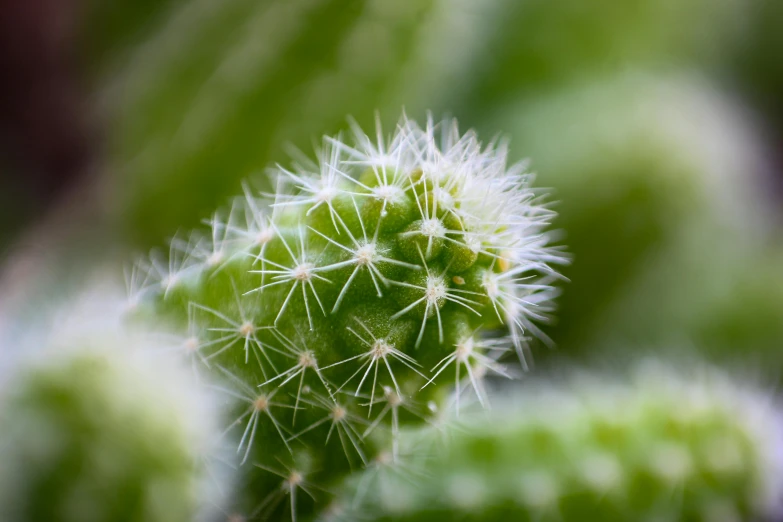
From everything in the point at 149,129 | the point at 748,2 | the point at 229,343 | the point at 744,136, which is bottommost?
the point at 149,129

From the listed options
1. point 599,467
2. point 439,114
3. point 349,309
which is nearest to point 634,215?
point 439,114

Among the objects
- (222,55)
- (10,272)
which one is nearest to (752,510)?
(222,55)

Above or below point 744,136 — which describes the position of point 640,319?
below

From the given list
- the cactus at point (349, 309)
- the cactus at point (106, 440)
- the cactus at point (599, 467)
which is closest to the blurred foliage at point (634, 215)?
the cactus at point (599, 467)

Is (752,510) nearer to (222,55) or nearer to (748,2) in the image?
(222,55)

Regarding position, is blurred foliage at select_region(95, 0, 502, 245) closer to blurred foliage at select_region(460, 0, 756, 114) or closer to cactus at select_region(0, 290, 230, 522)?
blurred foliage at select_region(460, 0, 756, 114)

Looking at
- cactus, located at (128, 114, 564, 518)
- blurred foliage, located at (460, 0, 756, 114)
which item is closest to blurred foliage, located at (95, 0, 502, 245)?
blurred foliage, located at (460, 0, 756, 114)
